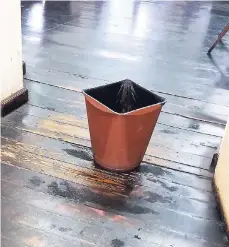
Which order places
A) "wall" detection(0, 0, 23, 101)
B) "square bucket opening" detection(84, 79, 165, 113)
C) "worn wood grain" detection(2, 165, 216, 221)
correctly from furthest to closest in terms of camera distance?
"wall" detection(0, 0, 23, 101)
"square bucket opening" detection(84, 79, 165, 113)
"worn wood grain" detection(2, 165, 216, 221)

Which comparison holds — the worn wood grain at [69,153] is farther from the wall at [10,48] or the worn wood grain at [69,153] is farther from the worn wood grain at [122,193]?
the wall at [10,48]

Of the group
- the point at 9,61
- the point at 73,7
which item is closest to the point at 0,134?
the point at 9,61

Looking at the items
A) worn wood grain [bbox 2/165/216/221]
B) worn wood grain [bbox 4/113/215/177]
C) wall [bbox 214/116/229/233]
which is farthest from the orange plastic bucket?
wall [bbox 214/116/229/233]

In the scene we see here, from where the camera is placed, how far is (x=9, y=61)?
96.9 inches

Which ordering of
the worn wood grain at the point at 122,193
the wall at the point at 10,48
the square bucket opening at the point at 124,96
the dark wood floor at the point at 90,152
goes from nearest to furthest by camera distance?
1. the dark wood floor at the point at 90,152
2. the worn wood grain at the point at 122,193
3. the square bucket opening at the point at 124,96
4. the wall at the point at 10,48

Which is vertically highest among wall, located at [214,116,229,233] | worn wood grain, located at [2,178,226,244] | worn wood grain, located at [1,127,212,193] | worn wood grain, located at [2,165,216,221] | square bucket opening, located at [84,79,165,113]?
square bucket opening, located at [84,79,165,113]

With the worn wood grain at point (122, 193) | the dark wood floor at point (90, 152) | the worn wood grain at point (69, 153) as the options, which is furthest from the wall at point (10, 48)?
the worn wood grain at point (122, 193)

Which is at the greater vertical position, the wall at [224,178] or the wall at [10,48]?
the wall at [10,48]

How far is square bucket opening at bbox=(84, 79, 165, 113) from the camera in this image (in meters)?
2.06

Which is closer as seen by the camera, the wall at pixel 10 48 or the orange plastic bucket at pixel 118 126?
the orange plastic bucket at pixel 118 126

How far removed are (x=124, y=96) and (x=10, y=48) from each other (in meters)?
0.77

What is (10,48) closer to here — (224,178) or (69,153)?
(69,153)

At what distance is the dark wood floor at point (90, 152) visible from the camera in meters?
1.74

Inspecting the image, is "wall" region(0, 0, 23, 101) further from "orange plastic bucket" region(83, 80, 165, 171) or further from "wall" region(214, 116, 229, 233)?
"wall" region(214, 116, 229, 233)
